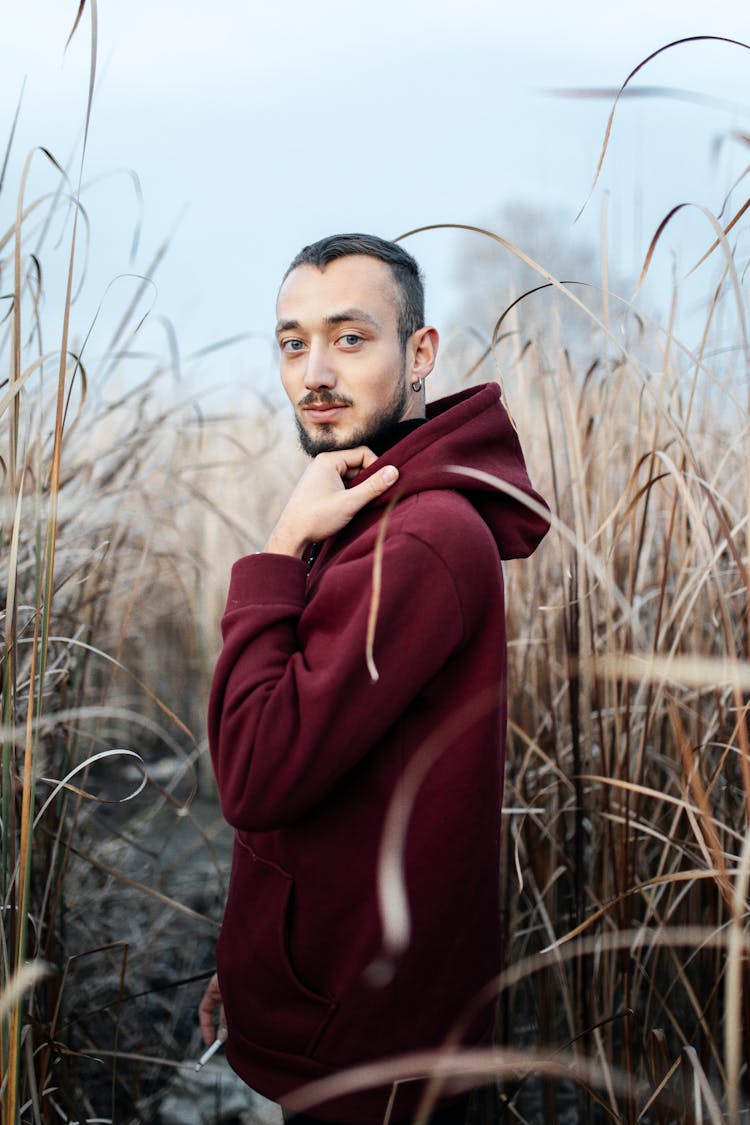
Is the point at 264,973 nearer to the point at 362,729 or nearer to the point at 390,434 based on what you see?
the point at 362,729

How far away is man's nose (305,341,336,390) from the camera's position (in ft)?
4.24

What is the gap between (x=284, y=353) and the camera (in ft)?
4.54

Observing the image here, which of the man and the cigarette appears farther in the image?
the cigarette

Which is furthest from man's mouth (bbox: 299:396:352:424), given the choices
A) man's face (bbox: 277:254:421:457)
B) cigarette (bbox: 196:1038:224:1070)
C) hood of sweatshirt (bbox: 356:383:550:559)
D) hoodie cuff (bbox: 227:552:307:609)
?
cigarette (bbox: 196:1038:224:1070)

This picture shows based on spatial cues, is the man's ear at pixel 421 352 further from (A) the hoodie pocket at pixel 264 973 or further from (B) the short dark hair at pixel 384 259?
(A) the hoodie pocket at pixel 264 973

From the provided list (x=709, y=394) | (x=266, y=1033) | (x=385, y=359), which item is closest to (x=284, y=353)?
(x=385, y=359)

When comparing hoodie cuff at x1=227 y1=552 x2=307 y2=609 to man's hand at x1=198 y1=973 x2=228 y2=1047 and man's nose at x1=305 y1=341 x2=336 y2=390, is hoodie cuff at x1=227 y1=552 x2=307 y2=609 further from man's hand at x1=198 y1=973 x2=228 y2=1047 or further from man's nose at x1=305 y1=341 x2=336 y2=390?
man's hand at x1=198 y1=973 x2=228 y2=1047

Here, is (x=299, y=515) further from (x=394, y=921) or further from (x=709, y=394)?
(x=709, y=394)

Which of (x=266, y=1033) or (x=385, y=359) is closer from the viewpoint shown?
(x=266, y=1033)

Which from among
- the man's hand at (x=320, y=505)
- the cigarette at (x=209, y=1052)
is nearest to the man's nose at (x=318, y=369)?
the man's hand at (x=320, y=505)

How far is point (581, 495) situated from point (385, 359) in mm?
423

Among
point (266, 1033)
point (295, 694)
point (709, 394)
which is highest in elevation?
point (709, 394)

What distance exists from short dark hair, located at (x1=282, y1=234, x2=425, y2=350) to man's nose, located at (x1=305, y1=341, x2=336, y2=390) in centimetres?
12

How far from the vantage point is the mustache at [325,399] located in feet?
4.30
